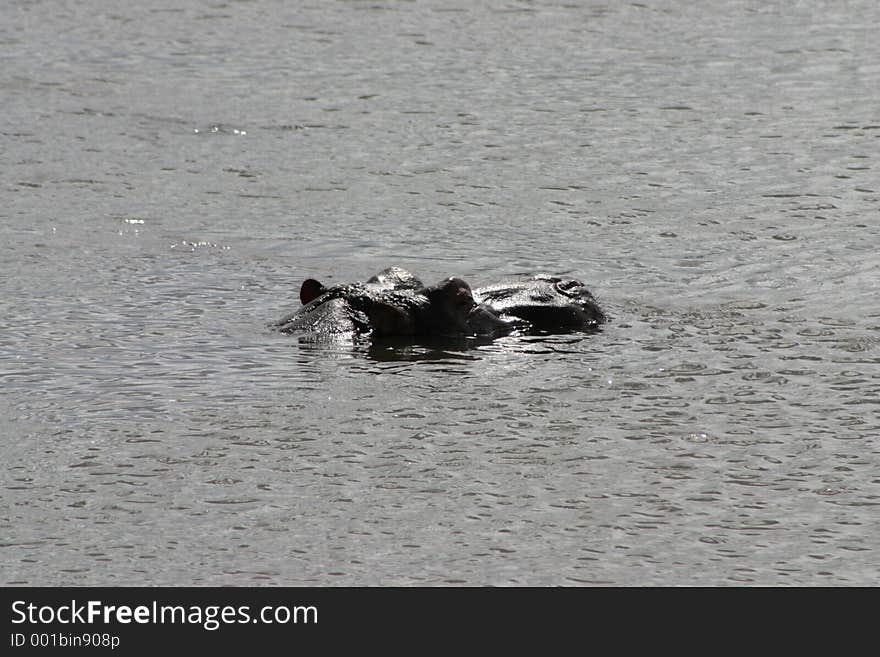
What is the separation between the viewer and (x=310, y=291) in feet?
24.2

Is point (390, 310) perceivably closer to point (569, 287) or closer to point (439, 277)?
point (569, 287)

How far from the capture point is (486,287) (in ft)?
24.8

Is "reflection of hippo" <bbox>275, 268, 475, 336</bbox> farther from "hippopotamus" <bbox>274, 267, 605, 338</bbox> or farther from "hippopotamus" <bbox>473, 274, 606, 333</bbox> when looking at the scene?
"hippopotamus" <bbox>473, 274, 606, 333</bbox>

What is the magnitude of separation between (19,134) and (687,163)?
4567 millimetres

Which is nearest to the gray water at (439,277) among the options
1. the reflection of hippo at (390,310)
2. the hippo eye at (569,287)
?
the reflection of hippo at (390,310)

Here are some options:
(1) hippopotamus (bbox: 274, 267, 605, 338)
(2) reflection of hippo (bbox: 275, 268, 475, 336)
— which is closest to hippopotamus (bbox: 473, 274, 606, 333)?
(1) hippopotamus (bbox: 274, 267, 605, 338)

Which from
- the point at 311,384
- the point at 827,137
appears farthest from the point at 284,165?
the point at 311,384

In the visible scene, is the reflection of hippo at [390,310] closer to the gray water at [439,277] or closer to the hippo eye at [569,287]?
the gray water at [439,277]

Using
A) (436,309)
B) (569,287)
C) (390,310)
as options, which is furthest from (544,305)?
(390,310)

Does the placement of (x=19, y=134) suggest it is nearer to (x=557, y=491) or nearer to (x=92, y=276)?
(x=92, y=276)

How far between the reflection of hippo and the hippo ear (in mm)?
72

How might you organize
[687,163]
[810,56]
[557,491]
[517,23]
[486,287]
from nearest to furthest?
[557,491] < [486,287] < [687,163] < [810,56] < [517,23]

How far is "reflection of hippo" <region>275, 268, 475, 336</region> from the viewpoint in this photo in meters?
7.16

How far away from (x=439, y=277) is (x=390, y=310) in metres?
1.11
